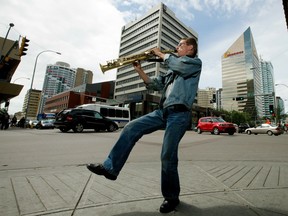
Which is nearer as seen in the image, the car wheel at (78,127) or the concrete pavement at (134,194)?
the concrete pavement at (134,194)

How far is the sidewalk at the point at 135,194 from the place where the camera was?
1796mm

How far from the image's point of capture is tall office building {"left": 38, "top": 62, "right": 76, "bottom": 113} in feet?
523

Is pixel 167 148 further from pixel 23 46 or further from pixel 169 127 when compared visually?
pixel 23 46

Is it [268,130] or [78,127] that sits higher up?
[268,130]

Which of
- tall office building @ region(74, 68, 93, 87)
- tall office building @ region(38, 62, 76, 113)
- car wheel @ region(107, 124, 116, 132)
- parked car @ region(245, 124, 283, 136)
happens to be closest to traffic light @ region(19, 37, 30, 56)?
car wheel @ region(107, 124, 116, 132)

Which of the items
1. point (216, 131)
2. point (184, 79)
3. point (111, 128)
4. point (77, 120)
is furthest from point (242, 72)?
point (184, 79)

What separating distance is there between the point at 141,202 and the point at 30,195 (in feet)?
4.01

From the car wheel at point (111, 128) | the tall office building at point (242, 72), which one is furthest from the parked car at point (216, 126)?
the tall office building at point (242, 72)

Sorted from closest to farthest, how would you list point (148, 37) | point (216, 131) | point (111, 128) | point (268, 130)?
point (111, 128), point (216, 131), point (268, 130), point (148, 37)

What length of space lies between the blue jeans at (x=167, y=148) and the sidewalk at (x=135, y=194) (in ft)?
0.80

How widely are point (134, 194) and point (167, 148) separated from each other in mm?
753

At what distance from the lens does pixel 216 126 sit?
1792 centimetres

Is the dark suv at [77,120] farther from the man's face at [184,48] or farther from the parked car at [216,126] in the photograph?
the man's face at [184,48]

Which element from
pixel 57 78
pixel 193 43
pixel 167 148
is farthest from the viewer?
pixel 57 78
